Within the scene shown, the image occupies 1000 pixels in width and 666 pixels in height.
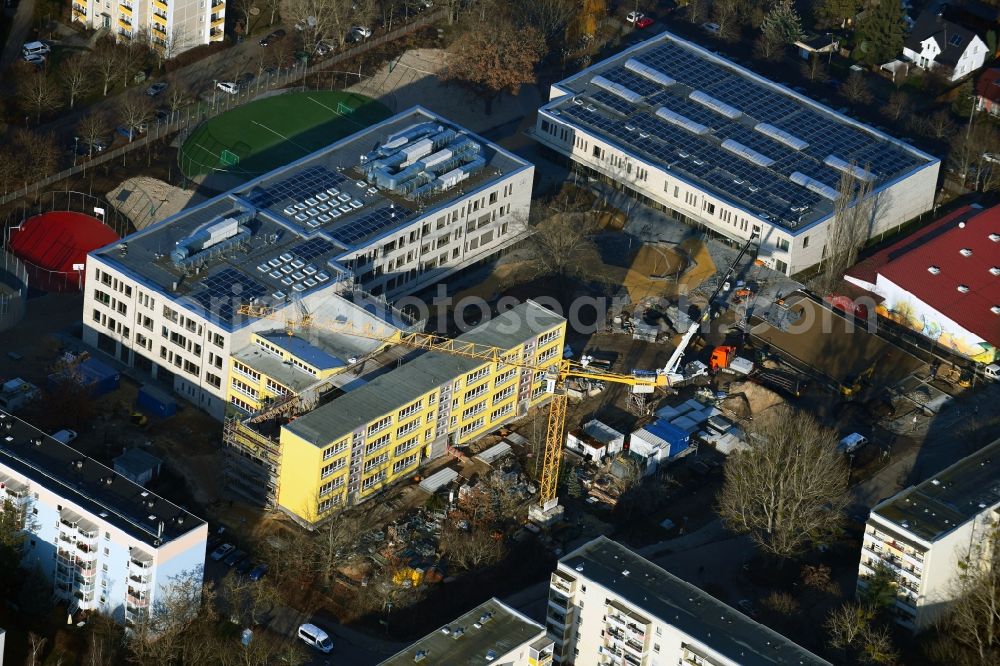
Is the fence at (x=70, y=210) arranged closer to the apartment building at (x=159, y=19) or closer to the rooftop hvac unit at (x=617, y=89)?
the apartment building at (x=159, y=19)

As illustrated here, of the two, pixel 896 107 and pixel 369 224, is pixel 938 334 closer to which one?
pixel 896 107

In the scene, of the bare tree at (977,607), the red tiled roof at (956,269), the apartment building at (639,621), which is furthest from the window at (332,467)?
the red tiled roof at (956,269)

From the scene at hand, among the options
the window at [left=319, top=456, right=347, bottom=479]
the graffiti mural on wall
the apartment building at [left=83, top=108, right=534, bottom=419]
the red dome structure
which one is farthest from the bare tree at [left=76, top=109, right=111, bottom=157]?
the graffiti mural on wall

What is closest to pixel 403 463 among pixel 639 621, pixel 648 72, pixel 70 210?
pixel 639 621

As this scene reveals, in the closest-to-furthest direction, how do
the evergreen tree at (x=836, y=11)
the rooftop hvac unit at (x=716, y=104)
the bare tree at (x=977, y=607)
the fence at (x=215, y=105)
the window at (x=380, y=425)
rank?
the bare tree at (x=977, y=607) < the window at (x=380, y=425) < the fence at (x=215, y=105) < the rooftop hvac unit at (x=716, y=104) < the evergreen tree at (x=836, y=11)

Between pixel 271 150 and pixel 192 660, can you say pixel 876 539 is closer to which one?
pixel 192 660

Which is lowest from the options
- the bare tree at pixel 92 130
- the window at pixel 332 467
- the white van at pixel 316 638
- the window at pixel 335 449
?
the white van at pixel 316 638

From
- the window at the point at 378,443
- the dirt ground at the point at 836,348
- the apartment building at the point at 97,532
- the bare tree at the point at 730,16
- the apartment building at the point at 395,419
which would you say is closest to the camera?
the apartment building at the point at 97,532
